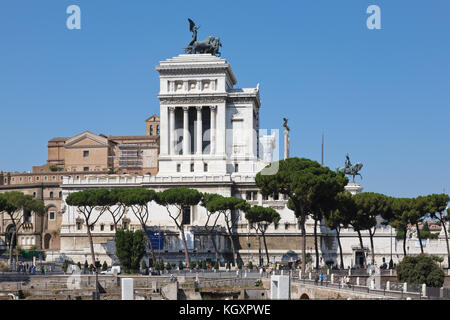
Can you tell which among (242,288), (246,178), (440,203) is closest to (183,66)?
(246,178)

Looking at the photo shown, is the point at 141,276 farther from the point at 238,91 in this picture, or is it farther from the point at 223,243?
the point at 238,91

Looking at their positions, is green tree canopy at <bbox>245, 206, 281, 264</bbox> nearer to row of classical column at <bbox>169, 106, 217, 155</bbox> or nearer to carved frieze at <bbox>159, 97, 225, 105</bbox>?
row of classical column at <bbox>169, 106, 217, 155</bbox>

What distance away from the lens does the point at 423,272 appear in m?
60.5

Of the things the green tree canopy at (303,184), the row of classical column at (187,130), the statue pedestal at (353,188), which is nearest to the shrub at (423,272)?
the green tree canopy at (303,184)

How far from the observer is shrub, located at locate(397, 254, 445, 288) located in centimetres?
5994

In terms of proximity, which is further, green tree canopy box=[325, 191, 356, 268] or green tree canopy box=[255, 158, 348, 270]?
green tree canopy box=[325, 191, 356, 268]

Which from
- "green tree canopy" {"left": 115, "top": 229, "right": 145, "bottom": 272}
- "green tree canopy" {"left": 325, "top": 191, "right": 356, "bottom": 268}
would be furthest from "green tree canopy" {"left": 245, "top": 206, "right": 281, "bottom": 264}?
"green tree canopy" {"left": 115, "top": 229, "right": 145, "bottom": 272}

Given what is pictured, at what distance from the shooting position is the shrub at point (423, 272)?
59938 mm

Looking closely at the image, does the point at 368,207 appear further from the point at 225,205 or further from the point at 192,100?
the point at 192,100

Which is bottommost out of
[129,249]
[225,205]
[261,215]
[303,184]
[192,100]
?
[129,249]

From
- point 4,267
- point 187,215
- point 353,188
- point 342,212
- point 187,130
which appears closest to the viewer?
point 4,267

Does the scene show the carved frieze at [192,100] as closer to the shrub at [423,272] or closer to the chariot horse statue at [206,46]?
the chariot horse statue at [206,46]

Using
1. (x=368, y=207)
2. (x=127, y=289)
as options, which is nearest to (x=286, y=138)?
(x=368, y=207)

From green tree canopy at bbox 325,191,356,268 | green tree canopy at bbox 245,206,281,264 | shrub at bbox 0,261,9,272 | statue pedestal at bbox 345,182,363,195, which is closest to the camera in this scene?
shrub at bbox 0,261,9,272
